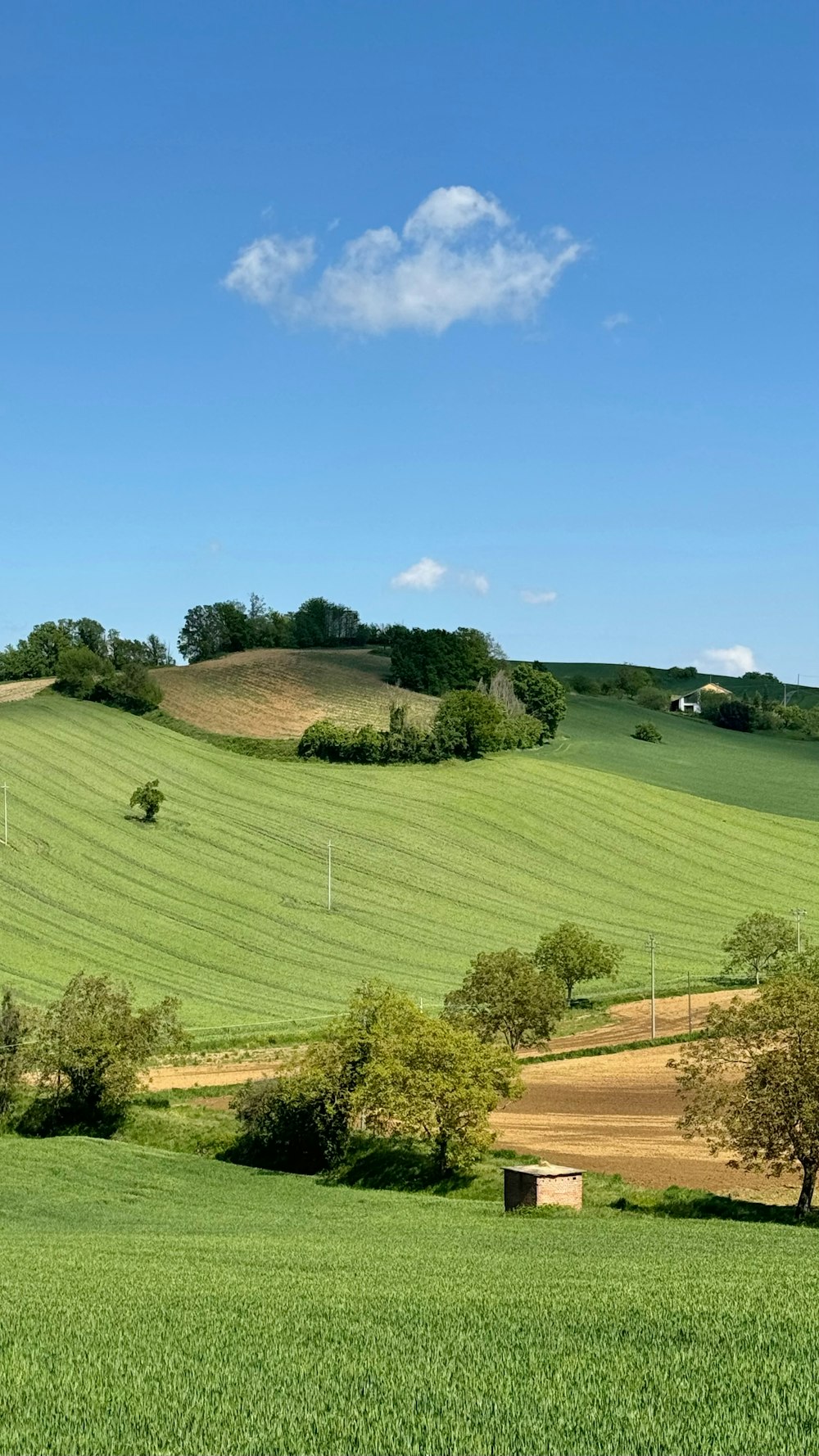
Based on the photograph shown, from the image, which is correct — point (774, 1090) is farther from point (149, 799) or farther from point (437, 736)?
point (437, 736)

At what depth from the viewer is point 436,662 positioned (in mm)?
173875

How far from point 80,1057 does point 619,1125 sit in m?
25.1

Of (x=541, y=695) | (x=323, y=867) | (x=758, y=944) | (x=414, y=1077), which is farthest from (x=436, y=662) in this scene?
(x=414, y=1077)

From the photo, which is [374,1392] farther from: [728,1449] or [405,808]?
[405,808]

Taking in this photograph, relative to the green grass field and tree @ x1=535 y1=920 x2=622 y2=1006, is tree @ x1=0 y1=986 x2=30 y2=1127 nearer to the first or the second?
the green grass field

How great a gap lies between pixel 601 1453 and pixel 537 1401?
59.0 inches

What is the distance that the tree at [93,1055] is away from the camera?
61.2 meters

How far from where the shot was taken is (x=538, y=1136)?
5788cm

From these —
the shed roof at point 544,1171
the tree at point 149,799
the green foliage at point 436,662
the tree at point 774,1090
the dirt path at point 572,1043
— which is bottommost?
the dirt path at point 572,1043

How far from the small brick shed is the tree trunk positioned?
657 cm

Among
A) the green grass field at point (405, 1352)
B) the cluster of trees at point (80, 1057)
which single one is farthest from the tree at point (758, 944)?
the green grass field at point (405, 1352)

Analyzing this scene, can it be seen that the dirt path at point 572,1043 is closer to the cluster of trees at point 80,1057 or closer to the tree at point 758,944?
the tree at point 758,944

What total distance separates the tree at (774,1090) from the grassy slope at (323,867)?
152 ft

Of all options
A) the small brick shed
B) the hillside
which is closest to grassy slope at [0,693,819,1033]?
the hillside
